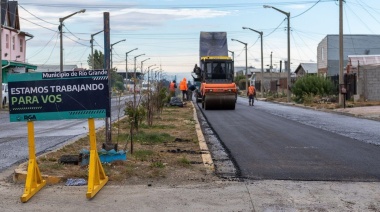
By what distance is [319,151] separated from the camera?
44.4 ft

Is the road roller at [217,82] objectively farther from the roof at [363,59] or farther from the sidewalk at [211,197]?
the sidewalk at [211,197]

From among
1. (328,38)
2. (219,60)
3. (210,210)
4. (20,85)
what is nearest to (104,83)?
(20,85)

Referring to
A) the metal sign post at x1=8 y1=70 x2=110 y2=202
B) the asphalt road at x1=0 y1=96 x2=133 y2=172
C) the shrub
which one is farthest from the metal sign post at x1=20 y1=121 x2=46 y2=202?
the shrub

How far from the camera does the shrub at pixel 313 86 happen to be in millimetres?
44844

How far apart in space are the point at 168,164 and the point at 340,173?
294 centimetres

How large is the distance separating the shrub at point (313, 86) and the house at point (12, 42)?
74.1 feet

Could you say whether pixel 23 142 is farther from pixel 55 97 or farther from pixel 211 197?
pixel 211 197

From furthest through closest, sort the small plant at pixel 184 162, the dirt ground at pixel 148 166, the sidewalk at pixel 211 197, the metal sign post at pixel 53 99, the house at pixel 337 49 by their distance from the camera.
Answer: the house at pixel 337 49 < the small plant at pixel 184 162 < the dirt ground at pixel 148 166 < the metal sign post at pixel 53 99 < the sidewalk at pixel 211 197

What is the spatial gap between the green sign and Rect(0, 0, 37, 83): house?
4006 centimetres

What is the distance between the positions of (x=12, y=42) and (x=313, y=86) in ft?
84.4

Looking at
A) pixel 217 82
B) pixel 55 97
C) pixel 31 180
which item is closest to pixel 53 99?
pixel 55 97

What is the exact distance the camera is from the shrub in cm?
4484

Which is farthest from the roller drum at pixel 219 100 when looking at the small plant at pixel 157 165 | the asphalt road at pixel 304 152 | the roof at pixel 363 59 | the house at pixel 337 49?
the house at pixel 337 49

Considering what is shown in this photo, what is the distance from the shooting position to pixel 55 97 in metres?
8.97
